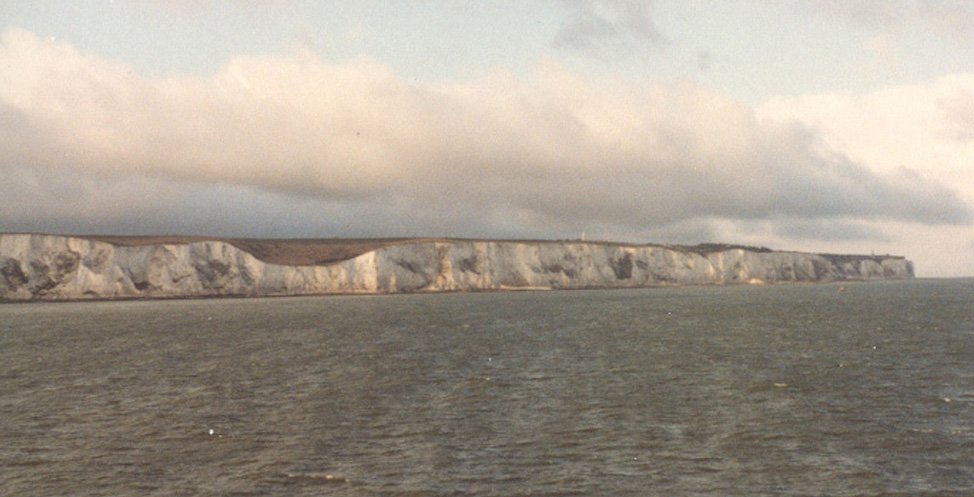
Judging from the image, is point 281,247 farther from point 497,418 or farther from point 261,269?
point 497,418

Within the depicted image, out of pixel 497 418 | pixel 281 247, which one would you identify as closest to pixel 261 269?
pixel 281 247

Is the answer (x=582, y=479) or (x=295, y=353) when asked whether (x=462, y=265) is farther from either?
(x=582, y=479)

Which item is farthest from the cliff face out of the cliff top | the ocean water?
the ocean water

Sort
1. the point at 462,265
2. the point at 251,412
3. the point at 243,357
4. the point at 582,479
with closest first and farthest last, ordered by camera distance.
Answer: the point at 582,479
the point at 251,412
the point at 243,357
the point at 462,265

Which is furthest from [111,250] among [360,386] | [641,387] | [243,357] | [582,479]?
[582,479]

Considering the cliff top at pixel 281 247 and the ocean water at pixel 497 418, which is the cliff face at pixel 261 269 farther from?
the ocean water at pixel 497 418

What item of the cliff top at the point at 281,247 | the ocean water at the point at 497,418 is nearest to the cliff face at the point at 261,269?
the cliff top at the point at 281,247
